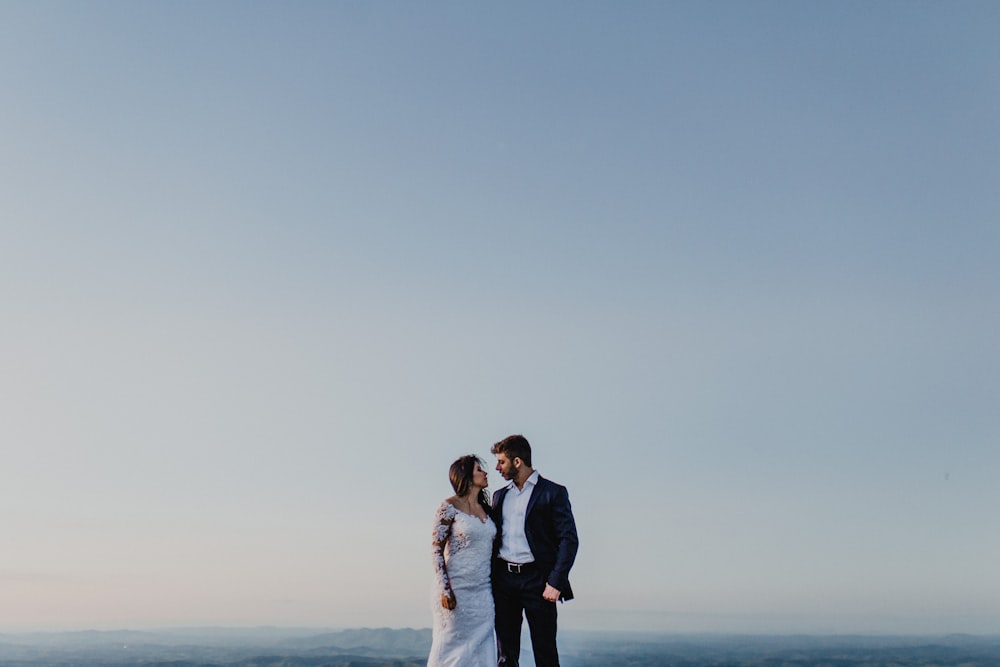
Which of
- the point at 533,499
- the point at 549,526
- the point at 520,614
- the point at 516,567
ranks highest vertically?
the point at 533,499

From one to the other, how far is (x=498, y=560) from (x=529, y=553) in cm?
41

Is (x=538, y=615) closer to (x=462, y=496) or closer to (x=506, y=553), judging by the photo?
(x=506, y=553)

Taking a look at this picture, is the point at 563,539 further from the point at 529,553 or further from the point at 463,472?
the point at 463,472

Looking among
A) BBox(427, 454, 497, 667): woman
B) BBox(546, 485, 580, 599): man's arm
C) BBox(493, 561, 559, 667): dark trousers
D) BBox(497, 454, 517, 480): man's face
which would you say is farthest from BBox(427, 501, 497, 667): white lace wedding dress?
BBox(546, 485, 580, 599): man's arm

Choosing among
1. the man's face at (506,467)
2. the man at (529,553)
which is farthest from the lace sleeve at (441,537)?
the man's face at (506,467)

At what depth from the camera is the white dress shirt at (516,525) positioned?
904cm

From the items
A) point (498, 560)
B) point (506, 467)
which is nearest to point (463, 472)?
point (506, 467)

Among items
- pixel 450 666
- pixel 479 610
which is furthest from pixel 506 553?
pixel 450 666

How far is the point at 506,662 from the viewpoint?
9133 millimetres

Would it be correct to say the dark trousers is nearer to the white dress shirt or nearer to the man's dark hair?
the white dress shirt

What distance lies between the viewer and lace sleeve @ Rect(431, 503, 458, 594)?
29.8 ft

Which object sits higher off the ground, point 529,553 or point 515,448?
point 515,448

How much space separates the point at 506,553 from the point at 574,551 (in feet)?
2.49

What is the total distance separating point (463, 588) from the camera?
361 inches
